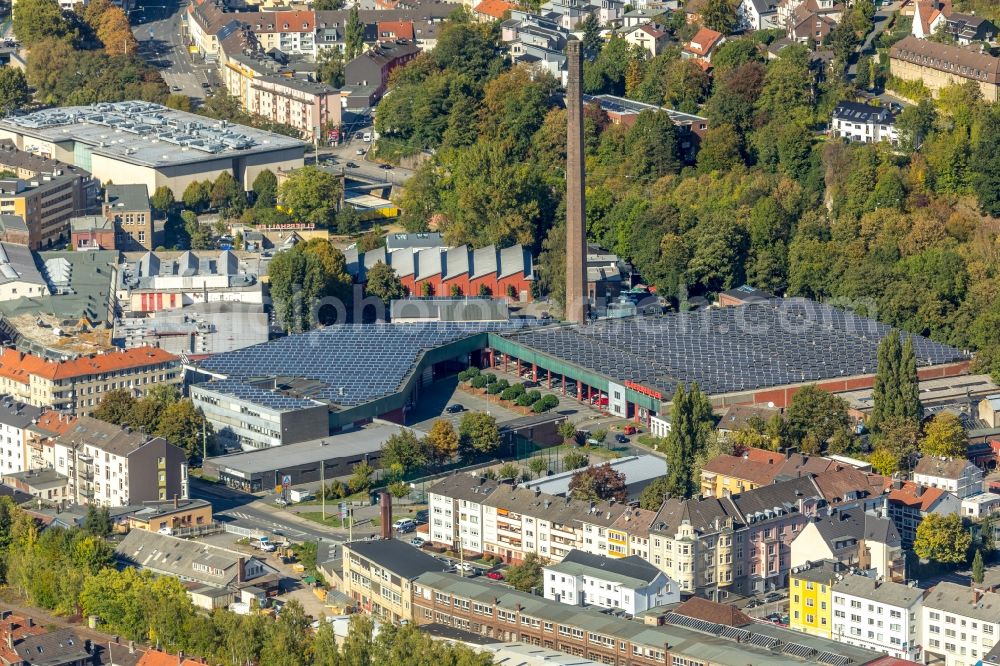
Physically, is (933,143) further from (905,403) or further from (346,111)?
(346,111)

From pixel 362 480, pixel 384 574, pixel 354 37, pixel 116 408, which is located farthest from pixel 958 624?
pixel 354 37

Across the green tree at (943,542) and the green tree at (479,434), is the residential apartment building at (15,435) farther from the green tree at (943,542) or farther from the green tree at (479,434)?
the green tree at (943,542)

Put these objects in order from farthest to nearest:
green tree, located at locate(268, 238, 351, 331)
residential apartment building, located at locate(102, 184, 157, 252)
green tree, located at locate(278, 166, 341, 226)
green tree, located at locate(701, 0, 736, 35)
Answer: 1. green tree, located at locate(701, 0, 736, 35)
2. green tree, located at locate(278, 166, 341, 226)
3. residential apartment building, located at locate(102, 184, 157, 252)
4. green tree, located at locate(268, 238, 351, 331)

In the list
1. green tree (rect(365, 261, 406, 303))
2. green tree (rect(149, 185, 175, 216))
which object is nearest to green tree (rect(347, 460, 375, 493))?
green tree (rect(365, 261, 406, 303))

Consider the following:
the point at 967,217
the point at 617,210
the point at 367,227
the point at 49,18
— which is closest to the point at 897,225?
the point at 967,217

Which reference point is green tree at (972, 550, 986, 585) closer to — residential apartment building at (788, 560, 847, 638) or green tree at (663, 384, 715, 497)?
residential apartment building at (788, 560, 847, 638)
